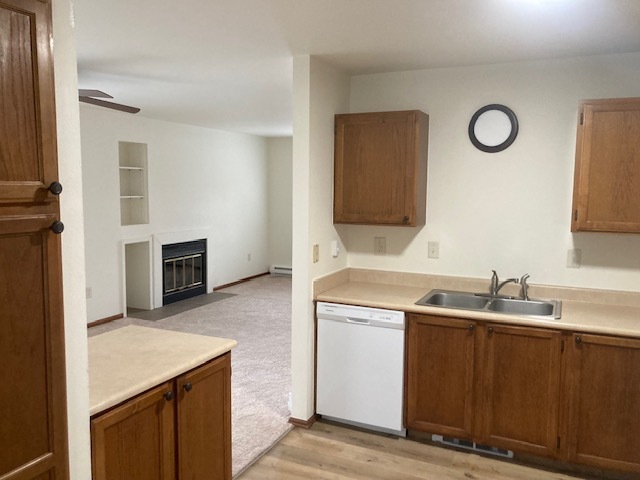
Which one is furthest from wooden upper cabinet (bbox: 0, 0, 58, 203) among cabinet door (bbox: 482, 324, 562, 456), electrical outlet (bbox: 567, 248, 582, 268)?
electrical outlet (bbox: 567, 248, 582, 268)

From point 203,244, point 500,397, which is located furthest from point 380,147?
point 203,244

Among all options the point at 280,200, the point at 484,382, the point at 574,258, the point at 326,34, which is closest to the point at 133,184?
the point at 280,200

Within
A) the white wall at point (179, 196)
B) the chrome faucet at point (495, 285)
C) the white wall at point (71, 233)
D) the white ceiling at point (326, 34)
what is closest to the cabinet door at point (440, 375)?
the chrome faucet at point (495, 285)

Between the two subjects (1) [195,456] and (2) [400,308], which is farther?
(2) [400,308]

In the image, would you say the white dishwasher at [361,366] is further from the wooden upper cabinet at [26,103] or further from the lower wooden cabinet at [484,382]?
the wooden upper cabinet at [26,103]

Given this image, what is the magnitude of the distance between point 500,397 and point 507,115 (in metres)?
1.75

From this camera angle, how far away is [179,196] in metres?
6.95

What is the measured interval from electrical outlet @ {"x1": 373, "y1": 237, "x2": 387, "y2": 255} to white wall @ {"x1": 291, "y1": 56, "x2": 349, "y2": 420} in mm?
426

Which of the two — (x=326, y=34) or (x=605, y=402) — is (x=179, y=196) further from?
(x=605, y=402)

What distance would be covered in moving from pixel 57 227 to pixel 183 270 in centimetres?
591

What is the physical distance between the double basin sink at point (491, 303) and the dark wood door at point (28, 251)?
2228 millimetres

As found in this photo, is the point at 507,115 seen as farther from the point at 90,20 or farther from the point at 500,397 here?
the point at 90,20

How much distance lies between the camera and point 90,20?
8.59 feet

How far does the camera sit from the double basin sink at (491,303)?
317 centimetres
